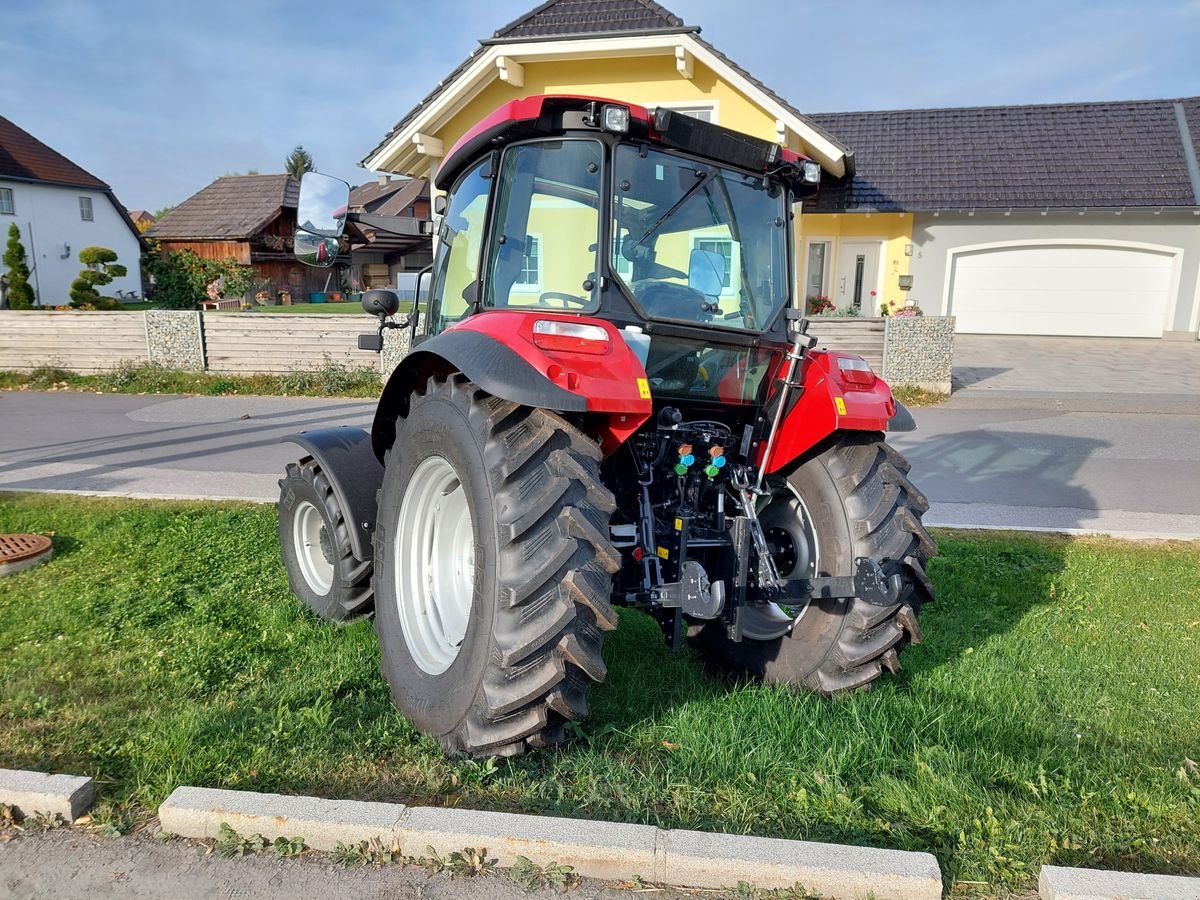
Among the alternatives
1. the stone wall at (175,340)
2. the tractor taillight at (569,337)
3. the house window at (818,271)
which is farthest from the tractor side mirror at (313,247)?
the house window at (818,271)

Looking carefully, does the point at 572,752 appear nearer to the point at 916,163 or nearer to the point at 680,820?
the point at 680,820

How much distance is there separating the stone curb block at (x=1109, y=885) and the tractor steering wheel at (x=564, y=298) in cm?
232

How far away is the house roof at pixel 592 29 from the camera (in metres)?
13.4

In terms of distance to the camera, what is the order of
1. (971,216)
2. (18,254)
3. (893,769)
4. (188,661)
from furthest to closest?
(18,254)
(971,216)
(188,661)
(893,769)

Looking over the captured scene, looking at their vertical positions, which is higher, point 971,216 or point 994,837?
point 971,216

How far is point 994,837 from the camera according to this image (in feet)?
8.62

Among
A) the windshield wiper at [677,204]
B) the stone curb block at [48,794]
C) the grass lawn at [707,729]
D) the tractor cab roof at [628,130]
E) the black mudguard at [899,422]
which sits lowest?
the grass lawn at [707,729]

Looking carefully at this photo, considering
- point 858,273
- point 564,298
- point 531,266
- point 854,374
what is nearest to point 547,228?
point 531,266

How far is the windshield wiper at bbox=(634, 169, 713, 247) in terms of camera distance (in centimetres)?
327

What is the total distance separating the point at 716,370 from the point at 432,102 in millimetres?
12155

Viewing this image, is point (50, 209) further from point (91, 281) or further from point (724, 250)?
point (724, 250)

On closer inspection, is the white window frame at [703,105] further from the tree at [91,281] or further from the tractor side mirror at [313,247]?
the tree at [91,281]

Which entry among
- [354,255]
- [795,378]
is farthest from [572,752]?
[354,255]

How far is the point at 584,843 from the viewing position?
8.16ft
